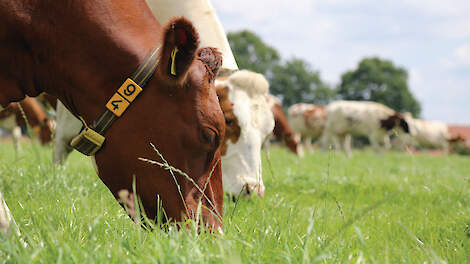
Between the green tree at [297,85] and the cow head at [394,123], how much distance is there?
42.2 m

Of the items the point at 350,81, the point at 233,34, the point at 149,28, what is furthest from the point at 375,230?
the point at 350,81

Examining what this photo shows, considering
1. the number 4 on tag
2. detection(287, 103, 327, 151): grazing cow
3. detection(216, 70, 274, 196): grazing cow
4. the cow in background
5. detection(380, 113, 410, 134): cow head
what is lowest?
the cow in background

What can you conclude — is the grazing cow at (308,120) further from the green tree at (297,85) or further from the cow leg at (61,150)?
the green tree at (297,85)

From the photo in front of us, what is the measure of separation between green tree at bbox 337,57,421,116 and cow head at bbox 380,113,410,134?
135ft

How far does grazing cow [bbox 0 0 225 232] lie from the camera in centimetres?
214

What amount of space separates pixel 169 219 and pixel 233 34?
57239mm

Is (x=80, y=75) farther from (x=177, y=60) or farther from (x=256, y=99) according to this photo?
(x=256, y=99)

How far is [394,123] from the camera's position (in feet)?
61.2

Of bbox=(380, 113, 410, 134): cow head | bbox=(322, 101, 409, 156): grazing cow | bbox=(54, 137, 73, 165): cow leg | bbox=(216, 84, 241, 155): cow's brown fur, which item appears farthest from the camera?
bbox=(322, 101, 409, 156): grazing cow

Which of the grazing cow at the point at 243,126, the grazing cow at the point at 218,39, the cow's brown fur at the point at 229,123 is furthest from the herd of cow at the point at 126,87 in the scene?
the cow's brown fur at the point at 229,123

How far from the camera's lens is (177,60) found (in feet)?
6.66

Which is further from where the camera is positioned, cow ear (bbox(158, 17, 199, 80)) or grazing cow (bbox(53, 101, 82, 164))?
grazing cow (bbox(53, 101, 82, 164))

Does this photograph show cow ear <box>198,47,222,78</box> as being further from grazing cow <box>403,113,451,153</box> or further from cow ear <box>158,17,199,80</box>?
grazing cow <box>403,113,451,153</box>

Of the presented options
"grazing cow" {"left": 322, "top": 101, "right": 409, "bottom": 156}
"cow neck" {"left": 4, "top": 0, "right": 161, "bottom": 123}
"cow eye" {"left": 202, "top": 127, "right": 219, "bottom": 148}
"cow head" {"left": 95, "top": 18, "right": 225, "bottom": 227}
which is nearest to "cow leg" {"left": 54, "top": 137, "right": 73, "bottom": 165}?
"cow neck" {"left": 4, "top": 0, "right": 161, "bottom": 123}
